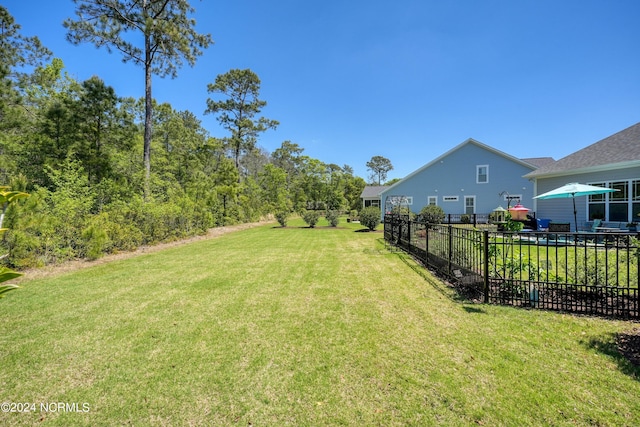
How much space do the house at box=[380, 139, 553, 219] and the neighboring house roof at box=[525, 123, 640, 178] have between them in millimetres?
7367

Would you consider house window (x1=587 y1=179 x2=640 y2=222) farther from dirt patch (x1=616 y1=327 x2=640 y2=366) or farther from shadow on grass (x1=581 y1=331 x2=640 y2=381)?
shadow on grass (x1=581 y1=331 x2=640 y2=381)

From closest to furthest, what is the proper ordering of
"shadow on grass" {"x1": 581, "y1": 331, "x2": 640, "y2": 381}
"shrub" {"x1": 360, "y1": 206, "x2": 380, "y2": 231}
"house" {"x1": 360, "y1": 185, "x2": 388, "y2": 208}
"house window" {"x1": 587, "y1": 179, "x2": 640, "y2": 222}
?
"shadow on grass" {"x1": 581, "y1": 331, "x2": 640, "y2": 381}
"house window" {"x1": 587, "y1": 179, "x2": 640, "y2": 222}
"shrub" {"x1": 360, "y1": 206, "x2": 380, "y2": 231}
"house" {"x1": 360, "y1": 185, "x2": 388, "y2": 208}

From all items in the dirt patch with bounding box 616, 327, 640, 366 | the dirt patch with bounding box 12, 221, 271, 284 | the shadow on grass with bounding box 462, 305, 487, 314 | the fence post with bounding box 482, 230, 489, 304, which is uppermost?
the fence post with bounding box 482, 230, 489, 304

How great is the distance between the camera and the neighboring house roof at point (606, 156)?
10383 mm

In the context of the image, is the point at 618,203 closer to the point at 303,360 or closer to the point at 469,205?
the point at 469,205

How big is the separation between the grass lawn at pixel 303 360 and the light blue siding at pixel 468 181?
1921 centimetres

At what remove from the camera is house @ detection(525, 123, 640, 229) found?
10.4 meters

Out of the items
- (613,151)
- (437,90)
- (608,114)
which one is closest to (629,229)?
(613,151)

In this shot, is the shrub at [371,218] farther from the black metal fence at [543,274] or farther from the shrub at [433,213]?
the black metal fence at [543,274]

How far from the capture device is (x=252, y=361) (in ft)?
9.56

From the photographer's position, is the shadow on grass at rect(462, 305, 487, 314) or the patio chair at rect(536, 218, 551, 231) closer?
the shadow on grass at rect(462, 305, 487, 314)

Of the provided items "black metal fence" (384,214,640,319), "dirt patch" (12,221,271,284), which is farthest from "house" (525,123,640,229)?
"dirt patch" (12,221,271,284)

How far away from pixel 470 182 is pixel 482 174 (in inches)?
42.0

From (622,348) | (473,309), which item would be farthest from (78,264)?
(622,348)
